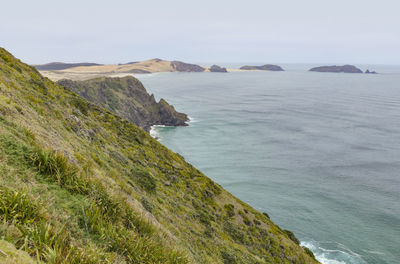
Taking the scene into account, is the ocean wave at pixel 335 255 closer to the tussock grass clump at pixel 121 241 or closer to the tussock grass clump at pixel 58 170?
the tussock grass clump at pixel 121 241

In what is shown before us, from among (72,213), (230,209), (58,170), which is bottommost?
(230,209)

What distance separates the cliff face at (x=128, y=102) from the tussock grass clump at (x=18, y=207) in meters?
92.7

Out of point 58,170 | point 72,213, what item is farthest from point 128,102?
point 72,213

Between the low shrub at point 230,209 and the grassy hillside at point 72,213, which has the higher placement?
the grassy hillside at point 72,213

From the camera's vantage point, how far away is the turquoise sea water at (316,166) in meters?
39.3

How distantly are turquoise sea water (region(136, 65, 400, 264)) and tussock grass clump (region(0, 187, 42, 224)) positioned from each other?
126 feet

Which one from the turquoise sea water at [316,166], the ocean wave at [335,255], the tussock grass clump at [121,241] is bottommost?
the ocean wave at [335,255]

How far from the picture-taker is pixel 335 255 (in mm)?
34812

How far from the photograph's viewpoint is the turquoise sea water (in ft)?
129

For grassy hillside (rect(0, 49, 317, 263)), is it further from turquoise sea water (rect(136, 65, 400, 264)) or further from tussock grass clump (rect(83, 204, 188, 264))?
turquoise sea water (rect(136, 65, 400, 264))

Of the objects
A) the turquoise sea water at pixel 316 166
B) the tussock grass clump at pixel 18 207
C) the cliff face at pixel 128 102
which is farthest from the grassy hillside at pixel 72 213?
the cliff face at pixel 128 102

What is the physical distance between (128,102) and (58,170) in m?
105

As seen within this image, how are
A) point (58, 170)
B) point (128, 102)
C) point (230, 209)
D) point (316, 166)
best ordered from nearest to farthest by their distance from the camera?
1. point (58, 170)
2. point (230, 209)
3. point (316, 166)
4. point (128, 102)

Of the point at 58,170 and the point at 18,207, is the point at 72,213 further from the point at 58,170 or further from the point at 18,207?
the point at 58,170
